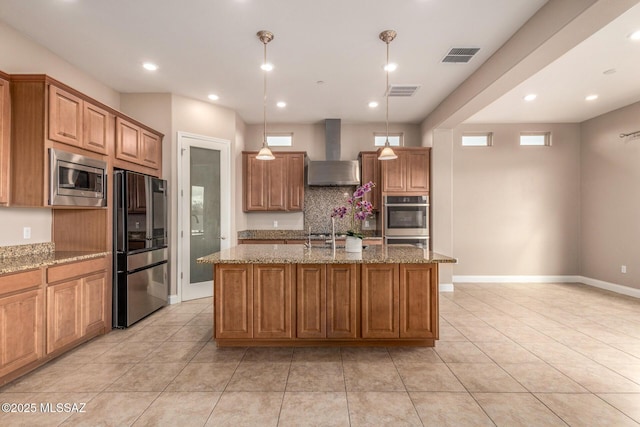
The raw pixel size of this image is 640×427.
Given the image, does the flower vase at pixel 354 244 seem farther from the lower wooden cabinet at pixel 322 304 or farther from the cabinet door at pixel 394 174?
the cabinet door at pixel 394 174

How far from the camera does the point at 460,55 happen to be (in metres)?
3.55

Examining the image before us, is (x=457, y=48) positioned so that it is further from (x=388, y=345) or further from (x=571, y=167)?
(x=571, y=167)

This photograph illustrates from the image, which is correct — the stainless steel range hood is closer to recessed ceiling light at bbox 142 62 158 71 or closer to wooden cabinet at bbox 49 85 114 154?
recessed ceiling light at bbox 142 62 158 71

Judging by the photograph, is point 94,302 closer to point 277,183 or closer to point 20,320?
point 20,320

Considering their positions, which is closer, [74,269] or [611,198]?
[74,269]

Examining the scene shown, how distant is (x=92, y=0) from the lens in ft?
8.75

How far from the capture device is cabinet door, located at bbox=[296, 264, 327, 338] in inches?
121

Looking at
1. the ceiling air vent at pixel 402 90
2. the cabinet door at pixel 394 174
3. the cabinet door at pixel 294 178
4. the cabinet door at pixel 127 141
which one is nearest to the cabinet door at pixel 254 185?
the cabinet door at pixel 294 178

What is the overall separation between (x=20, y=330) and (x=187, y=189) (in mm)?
2672

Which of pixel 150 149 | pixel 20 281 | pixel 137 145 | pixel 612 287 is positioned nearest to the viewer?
pixel 20 281

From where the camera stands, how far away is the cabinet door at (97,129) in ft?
10.8

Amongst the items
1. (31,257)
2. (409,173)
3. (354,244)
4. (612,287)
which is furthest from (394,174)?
(31,257)

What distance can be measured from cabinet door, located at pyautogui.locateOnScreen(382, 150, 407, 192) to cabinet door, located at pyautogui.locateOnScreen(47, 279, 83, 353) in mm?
4470

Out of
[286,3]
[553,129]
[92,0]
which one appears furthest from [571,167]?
[92,0]
